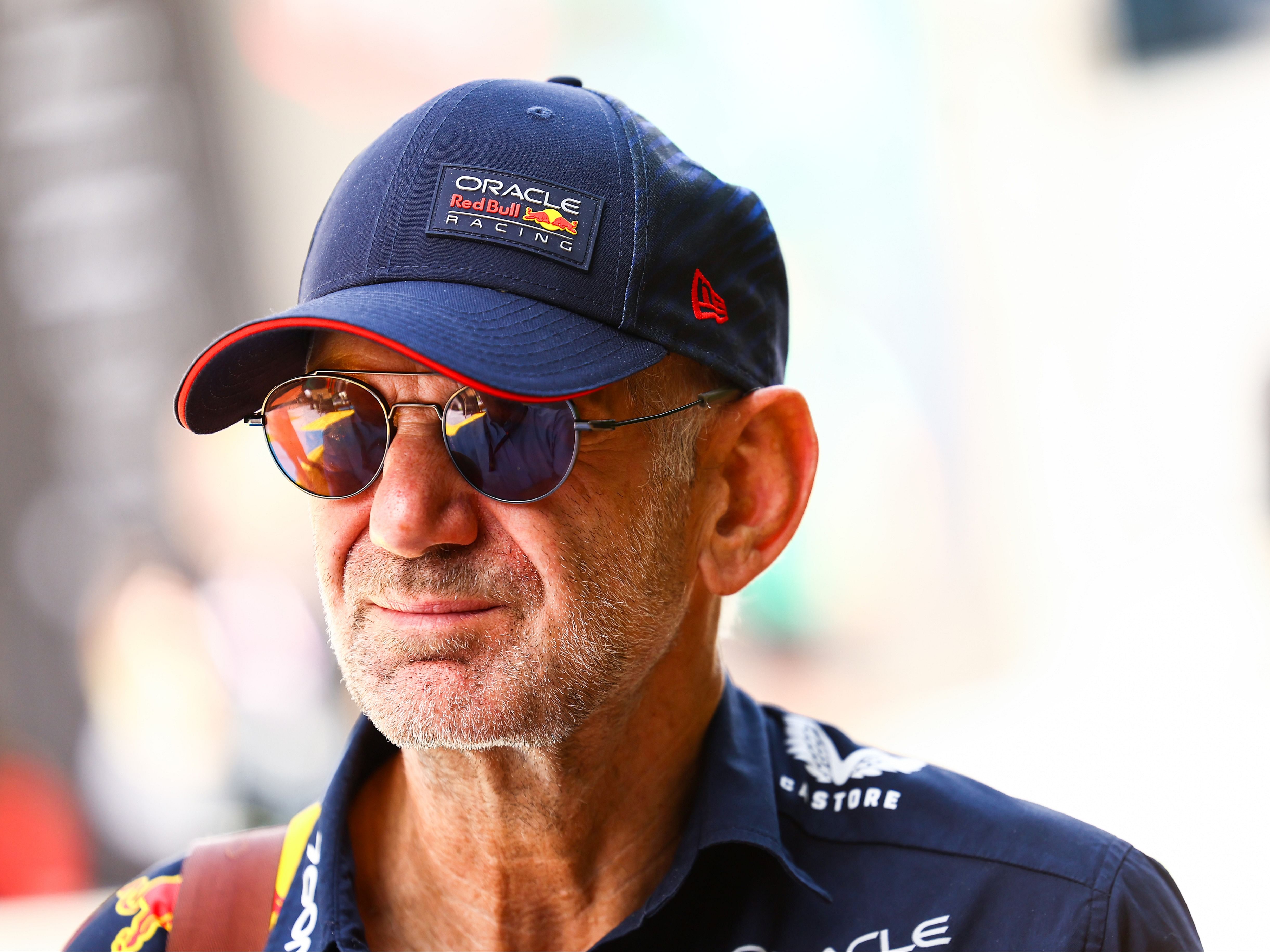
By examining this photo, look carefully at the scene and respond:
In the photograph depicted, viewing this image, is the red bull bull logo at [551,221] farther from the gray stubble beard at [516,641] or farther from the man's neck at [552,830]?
the man's neck at [552,830]

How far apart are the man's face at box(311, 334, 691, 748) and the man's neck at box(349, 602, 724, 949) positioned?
101mm

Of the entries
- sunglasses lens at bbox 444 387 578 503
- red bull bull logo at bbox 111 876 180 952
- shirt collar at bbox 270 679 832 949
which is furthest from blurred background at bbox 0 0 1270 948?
sunglasses lens at bbox 444 387 578 503

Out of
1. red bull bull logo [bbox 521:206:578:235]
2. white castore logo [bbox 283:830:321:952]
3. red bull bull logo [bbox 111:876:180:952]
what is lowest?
red bull bull logo [bbox 111:876:180:952]

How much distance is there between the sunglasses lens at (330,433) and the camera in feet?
5.12

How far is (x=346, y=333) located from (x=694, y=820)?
2.80 feet

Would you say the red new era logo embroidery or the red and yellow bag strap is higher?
the red new era logo embroidery

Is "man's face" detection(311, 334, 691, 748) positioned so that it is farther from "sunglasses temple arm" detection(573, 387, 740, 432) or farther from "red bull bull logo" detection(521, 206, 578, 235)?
"red bull bull logo" detection(521, 206, 578, 235)

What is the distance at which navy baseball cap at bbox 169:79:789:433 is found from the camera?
4.90 ft

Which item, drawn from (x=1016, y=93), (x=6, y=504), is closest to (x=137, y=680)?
(x=6, y=504)

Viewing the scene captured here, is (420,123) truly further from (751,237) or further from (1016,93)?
(1016,93)

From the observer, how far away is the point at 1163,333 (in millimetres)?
5879

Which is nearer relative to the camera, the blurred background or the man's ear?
the man's ear

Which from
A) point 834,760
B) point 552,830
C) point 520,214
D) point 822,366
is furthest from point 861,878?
point 822,366

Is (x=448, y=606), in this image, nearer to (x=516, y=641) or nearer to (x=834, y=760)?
(x=516, y=641)
